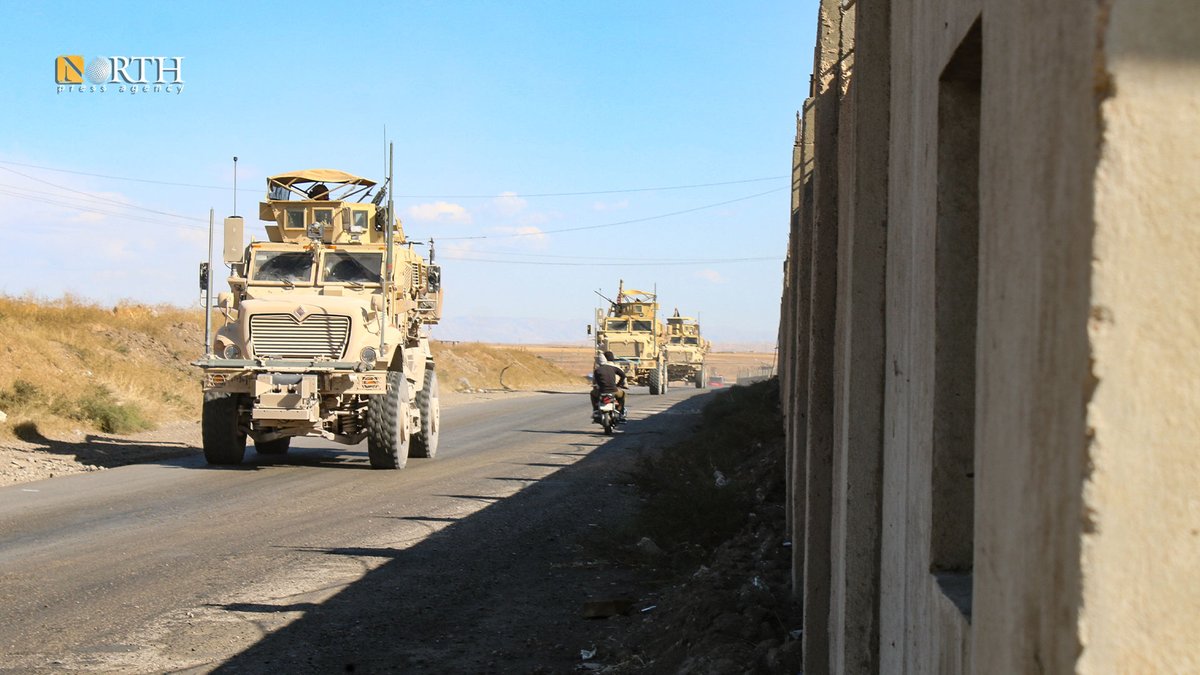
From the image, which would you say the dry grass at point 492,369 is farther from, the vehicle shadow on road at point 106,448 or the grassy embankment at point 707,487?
the grassy embankment at point 707,487

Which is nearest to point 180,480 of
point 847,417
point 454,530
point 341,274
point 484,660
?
point 341,274

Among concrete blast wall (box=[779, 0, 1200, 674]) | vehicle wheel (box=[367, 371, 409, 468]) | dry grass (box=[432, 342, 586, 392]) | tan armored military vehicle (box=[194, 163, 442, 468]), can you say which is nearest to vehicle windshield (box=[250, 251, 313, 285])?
tan armored military vehicle (box=[194, 163, 442, 468])

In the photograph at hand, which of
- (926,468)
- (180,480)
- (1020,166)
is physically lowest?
(180,480)

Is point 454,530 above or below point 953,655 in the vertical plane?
below

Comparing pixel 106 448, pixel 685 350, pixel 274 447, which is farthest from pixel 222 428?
pixel 685 350

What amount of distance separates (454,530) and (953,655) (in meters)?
7.77

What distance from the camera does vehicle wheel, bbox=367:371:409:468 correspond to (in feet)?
45.0

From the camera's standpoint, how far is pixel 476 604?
22.5ft

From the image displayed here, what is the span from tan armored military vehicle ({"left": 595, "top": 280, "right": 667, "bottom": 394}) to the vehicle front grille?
79.3ft

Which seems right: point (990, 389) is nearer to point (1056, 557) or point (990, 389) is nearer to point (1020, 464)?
point (1020, 464)

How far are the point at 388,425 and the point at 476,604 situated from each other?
23.4 ft

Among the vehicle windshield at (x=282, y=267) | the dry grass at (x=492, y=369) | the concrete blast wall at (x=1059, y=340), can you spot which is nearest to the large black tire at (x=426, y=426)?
the vehicle windshield at (x=282, y=267)

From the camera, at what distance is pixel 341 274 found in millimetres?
14656

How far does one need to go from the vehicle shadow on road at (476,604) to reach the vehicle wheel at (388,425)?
10.4ft
